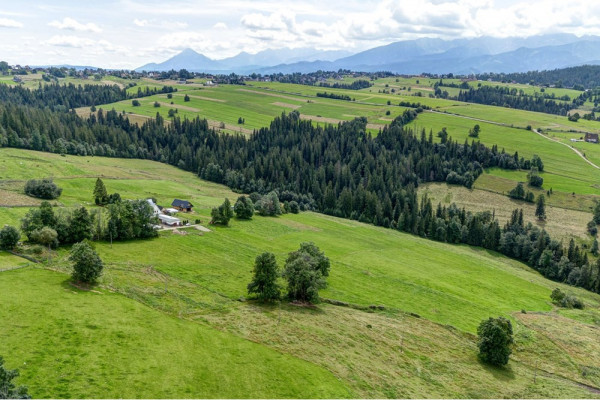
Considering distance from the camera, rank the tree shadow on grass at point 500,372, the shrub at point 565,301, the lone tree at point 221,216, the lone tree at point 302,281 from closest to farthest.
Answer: the tree shadow on grass at point 500,372 < the lone tree at point 302,281 < the shrub at point 565,301 < the lone tree at point 221,216

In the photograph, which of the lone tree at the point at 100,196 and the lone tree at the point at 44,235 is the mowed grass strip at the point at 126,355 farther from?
the lone tree at the point at 100,196

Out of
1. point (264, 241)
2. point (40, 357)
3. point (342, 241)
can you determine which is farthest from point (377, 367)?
point (342, 241)

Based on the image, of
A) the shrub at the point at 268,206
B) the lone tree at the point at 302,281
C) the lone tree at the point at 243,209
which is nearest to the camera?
the lone tree at the point at 302,281

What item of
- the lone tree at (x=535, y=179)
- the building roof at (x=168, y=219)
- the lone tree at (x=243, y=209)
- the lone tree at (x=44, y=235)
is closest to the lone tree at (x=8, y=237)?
the lone tree at (x=44, y=235)

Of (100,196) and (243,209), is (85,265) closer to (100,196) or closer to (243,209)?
(100,196)

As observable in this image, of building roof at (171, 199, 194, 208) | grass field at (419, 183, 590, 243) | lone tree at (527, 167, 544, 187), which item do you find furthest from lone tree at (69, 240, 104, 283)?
lone tree at (527, 167, 544, 187)

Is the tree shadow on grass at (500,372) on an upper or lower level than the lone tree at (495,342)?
lower

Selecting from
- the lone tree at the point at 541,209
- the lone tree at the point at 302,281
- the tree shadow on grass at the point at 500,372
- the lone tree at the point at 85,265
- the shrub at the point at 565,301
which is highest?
the lone tree at the point at 85,265
